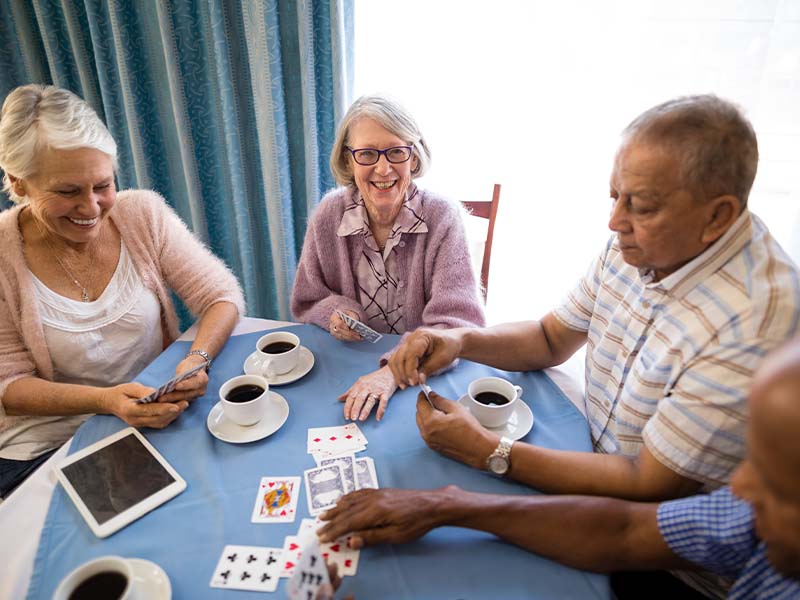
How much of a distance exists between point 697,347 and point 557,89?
1.53 m

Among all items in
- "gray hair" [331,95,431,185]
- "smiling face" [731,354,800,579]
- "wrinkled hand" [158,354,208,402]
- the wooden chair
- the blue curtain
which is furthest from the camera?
the blue curtain

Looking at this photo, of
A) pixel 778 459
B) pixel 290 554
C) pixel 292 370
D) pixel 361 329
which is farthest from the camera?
pixel 361 329

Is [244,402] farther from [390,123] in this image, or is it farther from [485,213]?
[485,213]

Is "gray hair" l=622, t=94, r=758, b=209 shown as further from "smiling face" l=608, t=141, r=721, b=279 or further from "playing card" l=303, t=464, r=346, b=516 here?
"playing card" l=303, t=464, r=346, b=516

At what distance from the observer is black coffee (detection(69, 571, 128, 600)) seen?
73cm

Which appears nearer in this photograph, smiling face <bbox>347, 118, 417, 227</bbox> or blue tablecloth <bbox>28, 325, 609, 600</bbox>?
blue tablecloth <bbox>28, 325, 609, 600</bbox>

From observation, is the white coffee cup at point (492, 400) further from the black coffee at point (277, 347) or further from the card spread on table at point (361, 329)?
the black coffee at point (277, 347)

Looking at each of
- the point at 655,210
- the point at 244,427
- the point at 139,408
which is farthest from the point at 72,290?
the point at 655,210

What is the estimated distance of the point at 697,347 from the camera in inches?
37.8

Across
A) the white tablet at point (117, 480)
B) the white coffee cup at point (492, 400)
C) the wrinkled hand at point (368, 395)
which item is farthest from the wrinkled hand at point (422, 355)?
the white tablet at point (117, 480)

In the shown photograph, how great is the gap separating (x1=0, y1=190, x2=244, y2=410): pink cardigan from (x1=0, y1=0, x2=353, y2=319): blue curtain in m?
0.74

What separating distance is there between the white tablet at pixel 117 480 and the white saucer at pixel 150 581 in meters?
0.12

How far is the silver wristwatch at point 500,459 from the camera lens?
1.01 metres

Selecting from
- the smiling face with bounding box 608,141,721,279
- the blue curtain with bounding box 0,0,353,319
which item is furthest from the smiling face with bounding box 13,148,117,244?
the smiling face with bounding box 608,141,721,279
